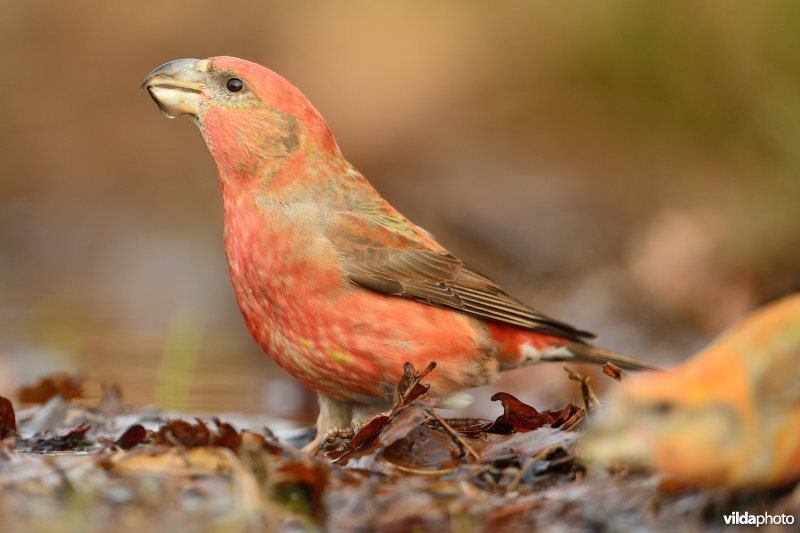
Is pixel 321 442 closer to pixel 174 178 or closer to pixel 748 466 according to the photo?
pixel 748 466

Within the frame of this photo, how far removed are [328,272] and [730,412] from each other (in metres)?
2.17

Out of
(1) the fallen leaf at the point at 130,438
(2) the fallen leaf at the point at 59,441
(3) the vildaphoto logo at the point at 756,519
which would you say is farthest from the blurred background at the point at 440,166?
(3) the vildaphoto logo at the point at 756,519

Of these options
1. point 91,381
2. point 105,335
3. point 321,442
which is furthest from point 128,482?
point 105,335

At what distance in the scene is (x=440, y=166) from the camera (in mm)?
11445

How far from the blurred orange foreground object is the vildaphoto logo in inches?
3.6

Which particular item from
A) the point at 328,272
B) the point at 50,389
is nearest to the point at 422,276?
the point at 328,272

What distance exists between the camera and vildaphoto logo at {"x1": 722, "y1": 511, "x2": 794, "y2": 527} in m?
2.78

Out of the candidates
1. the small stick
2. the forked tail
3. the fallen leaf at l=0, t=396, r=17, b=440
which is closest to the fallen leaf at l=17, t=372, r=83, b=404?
→ the fallen leaf at l=0, t=396, r=17, b=440

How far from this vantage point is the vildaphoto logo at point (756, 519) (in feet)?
9.11

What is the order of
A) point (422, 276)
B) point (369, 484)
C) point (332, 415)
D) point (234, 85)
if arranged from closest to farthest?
1. point (369, 484)
2. point (332, 415)
3. point (234, 85)
4. point (422, 276)

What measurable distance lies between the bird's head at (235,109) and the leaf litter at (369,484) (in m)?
Result: 1.40

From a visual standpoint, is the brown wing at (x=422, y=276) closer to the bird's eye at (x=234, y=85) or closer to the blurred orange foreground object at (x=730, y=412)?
the bird's eye at (x=234, y=85)

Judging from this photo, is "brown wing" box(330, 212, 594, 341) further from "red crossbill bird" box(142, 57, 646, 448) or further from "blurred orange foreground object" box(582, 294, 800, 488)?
"blurred orange foreground object" box(582, 294, 800, 488)

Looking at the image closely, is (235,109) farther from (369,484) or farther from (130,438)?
(369,484)
